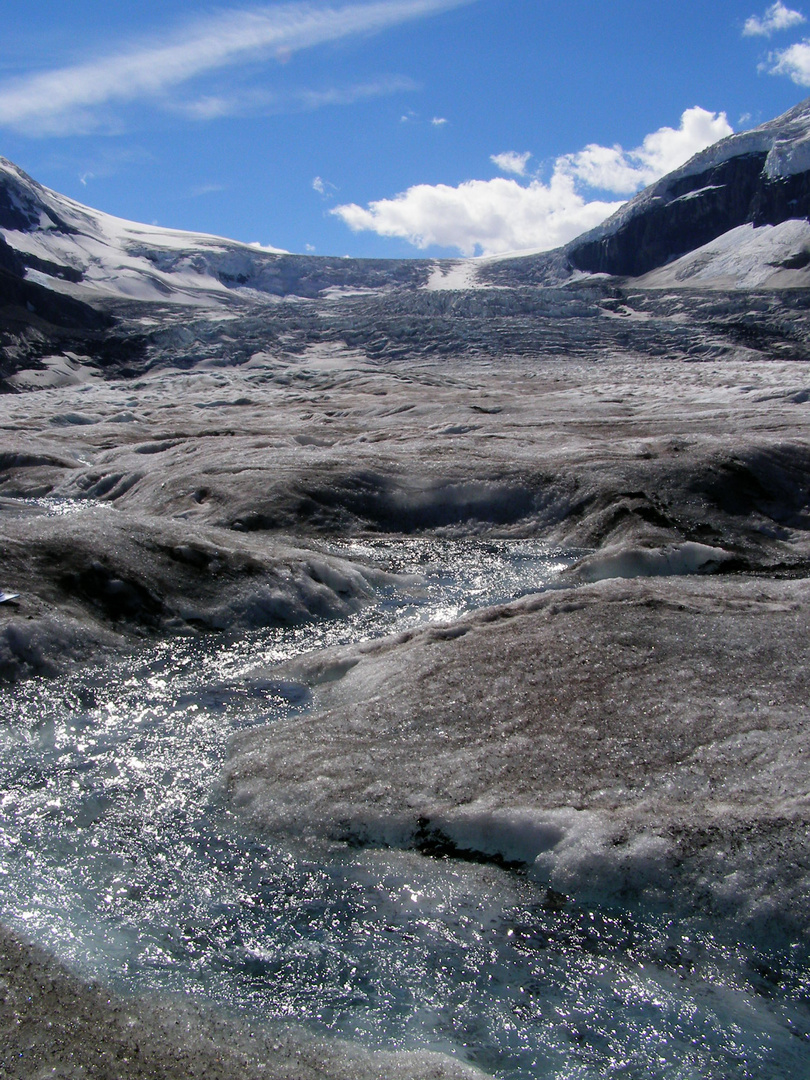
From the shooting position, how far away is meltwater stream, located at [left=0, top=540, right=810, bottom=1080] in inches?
154

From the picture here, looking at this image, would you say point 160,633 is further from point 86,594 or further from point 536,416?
point 536,416

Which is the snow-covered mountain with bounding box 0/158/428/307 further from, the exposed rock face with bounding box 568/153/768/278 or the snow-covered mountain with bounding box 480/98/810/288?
the exposed rock face with bounding box 568/153/768/278

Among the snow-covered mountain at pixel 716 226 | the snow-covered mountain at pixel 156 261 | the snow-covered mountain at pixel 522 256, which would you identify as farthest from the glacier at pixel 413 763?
the snow-covered mountain at pixel 156 261

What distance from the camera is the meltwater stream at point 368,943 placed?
154 inches

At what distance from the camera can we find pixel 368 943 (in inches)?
178

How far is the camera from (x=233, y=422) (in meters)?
28.1

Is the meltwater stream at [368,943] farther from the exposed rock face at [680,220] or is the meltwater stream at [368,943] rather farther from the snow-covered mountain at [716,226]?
the exposed rock face at [680,220]

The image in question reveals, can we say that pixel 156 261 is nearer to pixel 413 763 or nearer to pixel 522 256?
pixel 522 256

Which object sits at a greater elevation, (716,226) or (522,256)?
(522,256)

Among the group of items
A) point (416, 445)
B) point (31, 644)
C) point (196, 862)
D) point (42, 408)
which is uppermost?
point (42, 408)

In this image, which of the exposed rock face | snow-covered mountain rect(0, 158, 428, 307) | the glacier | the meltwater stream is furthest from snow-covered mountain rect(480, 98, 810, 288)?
the meltwater stream

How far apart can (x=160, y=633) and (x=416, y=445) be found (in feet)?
34.6

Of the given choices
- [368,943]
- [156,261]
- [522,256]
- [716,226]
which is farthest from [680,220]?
[368,943]

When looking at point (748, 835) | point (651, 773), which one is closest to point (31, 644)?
point (651, 773)
